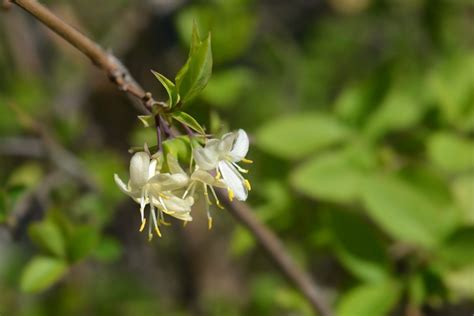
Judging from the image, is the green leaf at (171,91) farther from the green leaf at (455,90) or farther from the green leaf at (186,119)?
the green leaf at (455,90)

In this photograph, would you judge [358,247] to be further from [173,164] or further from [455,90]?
[173,164]

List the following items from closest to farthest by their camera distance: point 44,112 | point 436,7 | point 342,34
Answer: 1. point 44,112
2. point 436,7
3. point 342,34

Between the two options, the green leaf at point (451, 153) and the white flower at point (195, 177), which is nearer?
the white flower at point (195, 177)

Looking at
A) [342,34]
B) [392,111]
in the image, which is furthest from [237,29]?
[342,34]

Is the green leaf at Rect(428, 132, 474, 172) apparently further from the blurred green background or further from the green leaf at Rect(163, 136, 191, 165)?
the green leaf at Rect(163, 136, 191, 165)

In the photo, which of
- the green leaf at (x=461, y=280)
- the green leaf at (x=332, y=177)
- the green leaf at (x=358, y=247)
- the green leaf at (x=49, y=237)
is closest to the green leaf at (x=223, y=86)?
the green leaf at (x=332, y=177)

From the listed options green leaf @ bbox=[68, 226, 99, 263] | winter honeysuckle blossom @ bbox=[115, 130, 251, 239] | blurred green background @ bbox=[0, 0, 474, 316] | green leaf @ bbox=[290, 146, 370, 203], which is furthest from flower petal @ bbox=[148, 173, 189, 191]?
green leaf @ bbox=[290, 146, 370, 203]

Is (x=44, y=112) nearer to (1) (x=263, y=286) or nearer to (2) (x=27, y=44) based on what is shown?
(2) (x=27, y=44)
